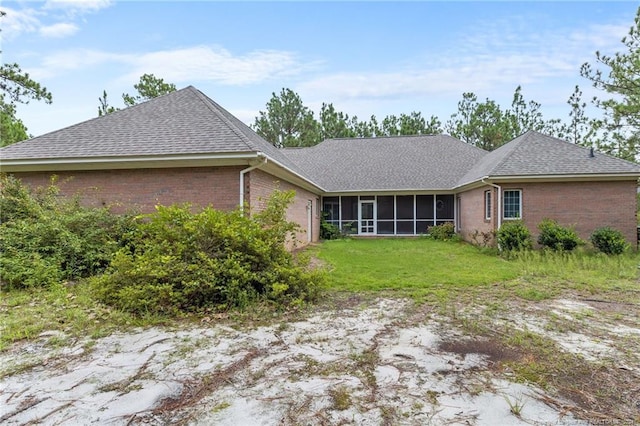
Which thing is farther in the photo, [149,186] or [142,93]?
[142,93]

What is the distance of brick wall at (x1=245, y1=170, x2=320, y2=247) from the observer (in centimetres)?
847

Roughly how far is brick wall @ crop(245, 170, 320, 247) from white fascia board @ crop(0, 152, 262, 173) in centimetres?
72

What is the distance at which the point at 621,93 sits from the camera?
16922 millimetres

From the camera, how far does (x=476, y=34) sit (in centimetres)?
1059

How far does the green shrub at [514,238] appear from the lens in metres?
11.3

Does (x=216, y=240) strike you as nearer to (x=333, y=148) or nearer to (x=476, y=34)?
(x=476, y=34)

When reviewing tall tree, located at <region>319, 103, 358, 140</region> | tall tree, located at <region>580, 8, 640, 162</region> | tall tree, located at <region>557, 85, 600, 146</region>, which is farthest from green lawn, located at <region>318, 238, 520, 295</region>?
tall tree, located at <region>557, 85, 600, 146</region>

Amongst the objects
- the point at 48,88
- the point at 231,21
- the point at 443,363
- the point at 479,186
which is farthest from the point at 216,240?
the point at 479,186

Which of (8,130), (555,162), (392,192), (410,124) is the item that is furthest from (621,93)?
(8,130)

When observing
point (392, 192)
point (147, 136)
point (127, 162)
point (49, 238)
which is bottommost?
point (49, 238)

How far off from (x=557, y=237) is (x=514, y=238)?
1.29 m

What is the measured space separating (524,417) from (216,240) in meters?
4.64

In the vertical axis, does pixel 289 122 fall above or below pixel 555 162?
above

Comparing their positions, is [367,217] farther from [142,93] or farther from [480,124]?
[142,93]
